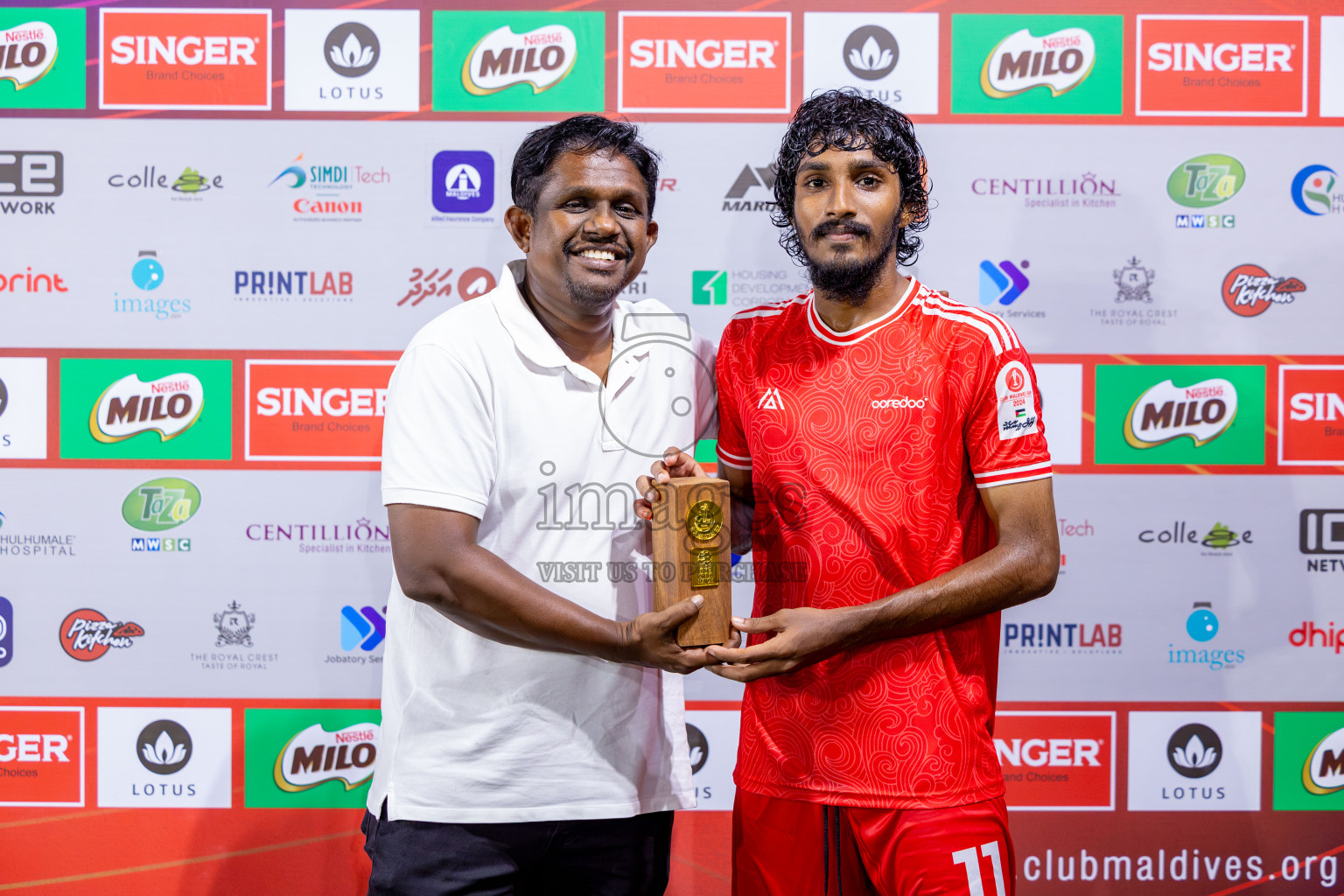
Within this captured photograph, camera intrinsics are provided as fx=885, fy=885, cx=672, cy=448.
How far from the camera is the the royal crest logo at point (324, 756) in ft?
8.33

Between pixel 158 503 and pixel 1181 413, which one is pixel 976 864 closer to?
pixel 1181 413

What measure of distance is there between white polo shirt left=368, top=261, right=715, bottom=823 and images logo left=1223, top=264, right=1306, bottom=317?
1.89 meters

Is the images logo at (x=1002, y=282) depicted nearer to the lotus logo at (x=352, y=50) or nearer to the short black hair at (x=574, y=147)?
the short black hair at (x=574, y=147)

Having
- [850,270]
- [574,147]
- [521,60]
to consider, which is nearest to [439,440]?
[574,147]

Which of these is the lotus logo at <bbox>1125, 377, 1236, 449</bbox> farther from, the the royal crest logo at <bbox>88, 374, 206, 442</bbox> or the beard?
the the royal crest logo at <bbox>88, 374, 206, 442</bbox>

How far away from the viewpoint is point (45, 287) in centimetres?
249

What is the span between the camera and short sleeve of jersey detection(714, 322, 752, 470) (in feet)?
5.45

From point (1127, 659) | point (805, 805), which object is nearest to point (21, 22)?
point (805, 805)

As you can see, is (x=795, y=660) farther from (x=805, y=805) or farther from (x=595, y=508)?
(x=595, y=508)

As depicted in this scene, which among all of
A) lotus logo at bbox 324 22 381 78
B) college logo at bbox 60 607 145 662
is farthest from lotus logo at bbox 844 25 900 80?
college logo at bbox 60 607 145 662

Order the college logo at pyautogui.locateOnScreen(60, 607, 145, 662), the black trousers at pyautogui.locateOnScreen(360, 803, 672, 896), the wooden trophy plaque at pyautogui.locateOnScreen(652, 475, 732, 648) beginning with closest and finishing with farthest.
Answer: the wooden trophy plaque at pyautogui.locateOnScreen(652, 475, 732, 648) < the black trousers at pyautogui.locateOnScreen(360, 803, 672, 896) < the college logo at pyautogui.locateOnScreen(60, 607, 145, 662)

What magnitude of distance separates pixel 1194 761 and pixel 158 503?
305 cm

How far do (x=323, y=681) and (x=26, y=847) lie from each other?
39.7 inches

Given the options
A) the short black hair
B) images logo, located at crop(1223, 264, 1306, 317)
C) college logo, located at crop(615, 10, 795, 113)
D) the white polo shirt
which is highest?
college logo, located at crop(615, 10, 795, 113)
